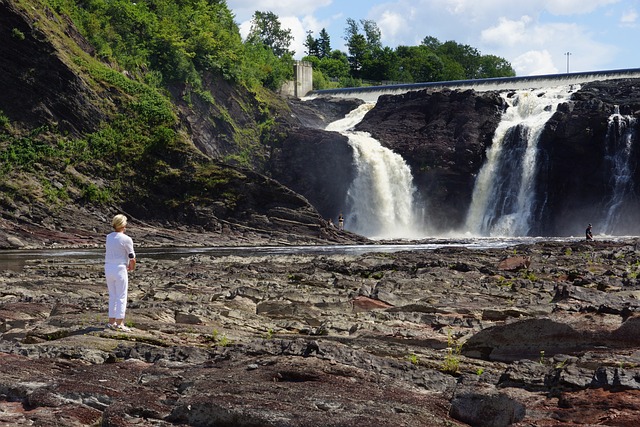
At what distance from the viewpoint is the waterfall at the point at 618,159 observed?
217ft

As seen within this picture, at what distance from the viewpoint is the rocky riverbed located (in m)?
9.17

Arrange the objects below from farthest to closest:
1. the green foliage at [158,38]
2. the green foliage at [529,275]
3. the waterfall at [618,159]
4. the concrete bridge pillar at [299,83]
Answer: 1. the concrete bridge pillar at [299,83]
2. the green foliage at [158,38]
3. the waterfall at [618,159]
4. the green foliage at [529,275]

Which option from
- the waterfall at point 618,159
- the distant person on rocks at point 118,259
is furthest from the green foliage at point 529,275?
the waterfall at point 618,159

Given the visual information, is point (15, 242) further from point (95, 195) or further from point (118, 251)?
point (118, 251)

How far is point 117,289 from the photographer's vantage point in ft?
47.3

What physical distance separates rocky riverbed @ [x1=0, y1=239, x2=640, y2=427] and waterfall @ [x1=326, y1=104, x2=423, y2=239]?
1941 inches

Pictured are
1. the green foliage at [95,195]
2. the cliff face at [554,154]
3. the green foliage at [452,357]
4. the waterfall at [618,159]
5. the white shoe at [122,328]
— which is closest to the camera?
the green foliage at [452,357]

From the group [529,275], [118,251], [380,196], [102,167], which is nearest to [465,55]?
[380,196]

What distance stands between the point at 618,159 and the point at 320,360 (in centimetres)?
6046

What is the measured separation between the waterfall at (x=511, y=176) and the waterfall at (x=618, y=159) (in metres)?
5.18

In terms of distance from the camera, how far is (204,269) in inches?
1276

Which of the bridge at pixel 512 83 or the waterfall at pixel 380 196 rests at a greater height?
the bridge at pixel 512 83

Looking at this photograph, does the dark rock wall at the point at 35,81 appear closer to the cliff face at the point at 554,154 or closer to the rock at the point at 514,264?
the cliff face at the point at 554,154

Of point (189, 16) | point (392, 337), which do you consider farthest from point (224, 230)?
point (392, 337)
